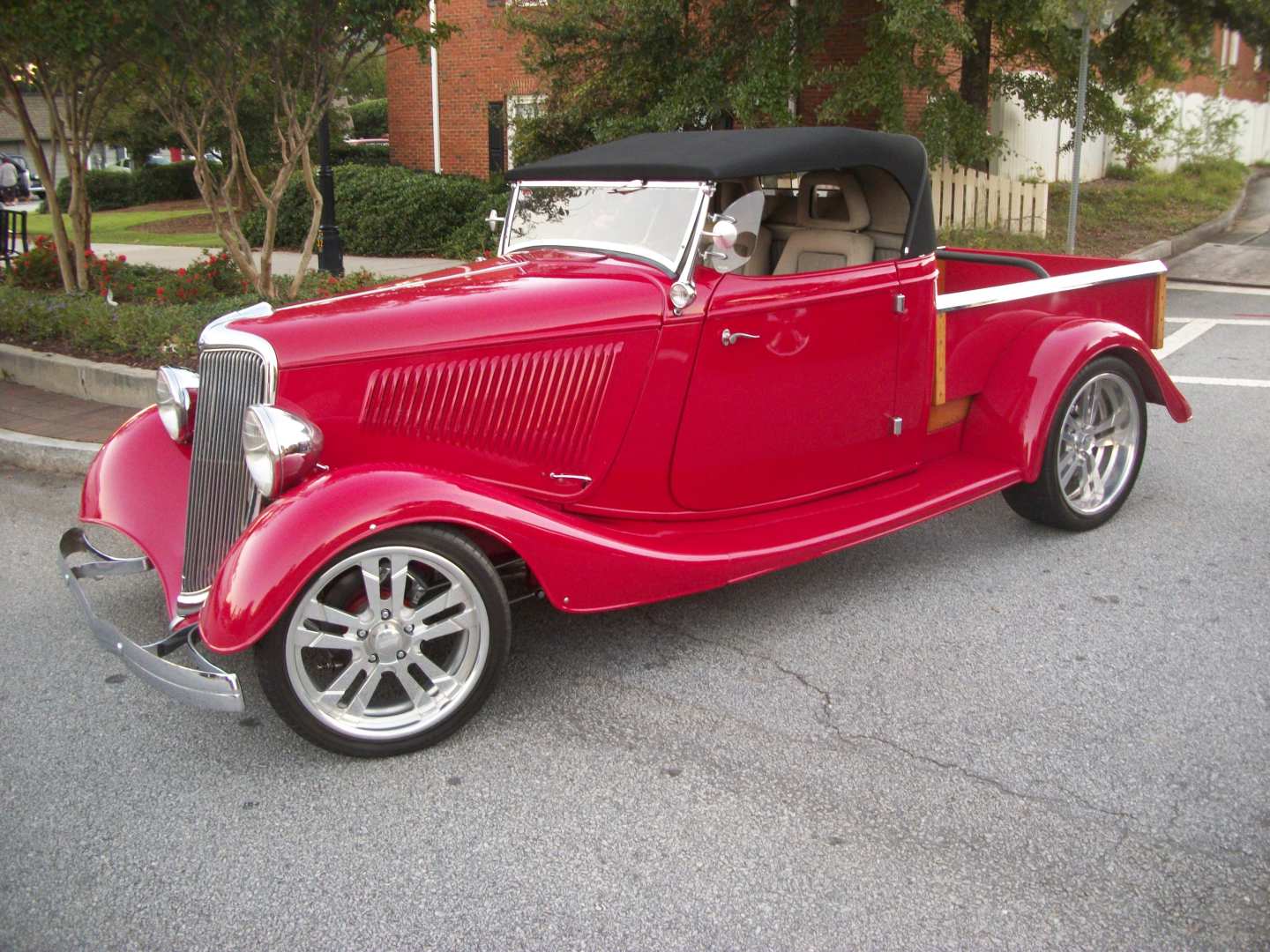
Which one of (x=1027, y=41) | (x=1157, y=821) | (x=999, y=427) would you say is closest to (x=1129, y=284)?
(x=999, y=427)

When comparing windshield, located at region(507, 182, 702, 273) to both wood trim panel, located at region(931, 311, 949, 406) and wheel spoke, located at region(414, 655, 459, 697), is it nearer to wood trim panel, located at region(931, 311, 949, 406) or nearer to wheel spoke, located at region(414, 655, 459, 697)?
wood trim panel, located at region(931, 311, 949, 406)

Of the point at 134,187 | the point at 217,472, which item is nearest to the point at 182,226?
the point at 134,187

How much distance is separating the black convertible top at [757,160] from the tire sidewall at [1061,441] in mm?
954

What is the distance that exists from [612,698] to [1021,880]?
56.1 inches

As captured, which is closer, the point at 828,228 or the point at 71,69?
the point at 828,228

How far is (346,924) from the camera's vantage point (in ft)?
→ 8.42

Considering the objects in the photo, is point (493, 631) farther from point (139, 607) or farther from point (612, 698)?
point (139, 607)

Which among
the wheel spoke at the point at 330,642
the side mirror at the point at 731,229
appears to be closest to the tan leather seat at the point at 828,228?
the side mirror at the point at 731,229

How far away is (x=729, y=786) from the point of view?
3098 millimetres

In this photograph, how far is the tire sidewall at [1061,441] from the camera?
4.71 m

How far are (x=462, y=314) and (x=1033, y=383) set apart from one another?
2502 millimetres

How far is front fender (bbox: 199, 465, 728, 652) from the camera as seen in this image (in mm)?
3027

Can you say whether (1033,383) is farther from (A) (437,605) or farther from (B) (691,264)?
(A) (437,605)

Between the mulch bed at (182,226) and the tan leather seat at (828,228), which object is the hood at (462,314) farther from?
the mulch bed at (182,226)
